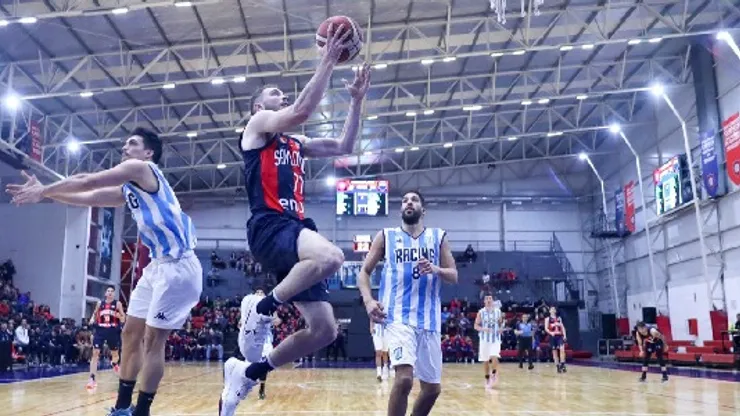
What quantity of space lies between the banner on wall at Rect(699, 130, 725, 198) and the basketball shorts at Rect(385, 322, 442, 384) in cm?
2161

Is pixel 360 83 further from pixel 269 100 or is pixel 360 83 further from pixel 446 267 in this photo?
pixel 446 267

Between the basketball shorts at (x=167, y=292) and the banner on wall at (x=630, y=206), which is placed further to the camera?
the banner on wall at (x=630, y=206)

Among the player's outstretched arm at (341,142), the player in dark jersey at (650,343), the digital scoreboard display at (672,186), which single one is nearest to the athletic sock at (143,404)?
the player's outstretched arm at (341,142)

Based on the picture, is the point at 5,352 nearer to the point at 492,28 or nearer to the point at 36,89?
the point at 36,89

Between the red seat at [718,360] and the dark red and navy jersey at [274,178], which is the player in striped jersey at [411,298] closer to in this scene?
the dark red and navy jersey at [274,178]

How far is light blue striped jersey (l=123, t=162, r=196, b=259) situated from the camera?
493 centimetres

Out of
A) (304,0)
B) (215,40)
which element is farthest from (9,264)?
(304,0)

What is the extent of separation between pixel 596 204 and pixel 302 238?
36.1m

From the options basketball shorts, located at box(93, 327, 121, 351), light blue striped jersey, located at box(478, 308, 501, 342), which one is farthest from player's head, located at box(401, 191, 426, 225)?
light blue striped jersey, located at box(478, 308, 501, 342)

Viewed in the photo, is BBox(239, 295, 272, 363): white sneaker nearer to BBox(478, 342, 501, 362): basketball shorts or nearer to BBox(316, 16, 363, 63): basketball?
BBox(316, 16, 363, 63): basketball

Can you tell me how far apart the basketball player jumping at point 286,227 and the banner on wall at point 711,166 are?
74.3 ft

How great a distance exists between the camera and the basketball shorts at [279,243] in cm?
387

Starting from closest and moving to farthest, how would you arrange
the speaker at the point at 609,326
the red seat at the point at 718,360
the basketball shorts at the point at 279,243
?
the basketball shorts at the point at 279,243 → the red seat at the point at 718,360 → the speaker at the point at 609,326

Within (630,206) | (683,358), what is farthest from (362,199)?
(683,358)
